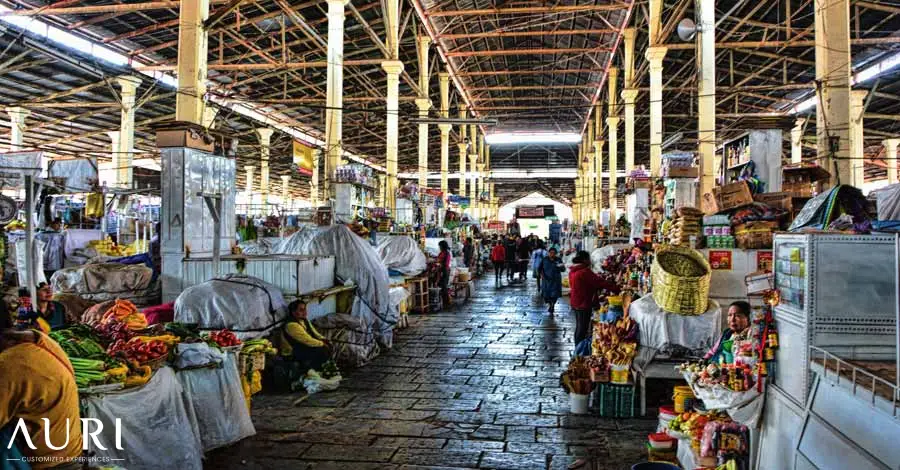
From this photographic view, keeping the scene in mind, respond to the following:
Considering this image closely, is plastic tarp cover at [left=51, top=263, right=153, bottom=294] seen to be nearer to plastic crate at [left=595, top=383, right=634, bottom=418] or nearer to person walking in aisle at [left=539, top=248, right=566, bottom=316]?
plastic crate at [left=595, top=383, right=634, bottom=418]

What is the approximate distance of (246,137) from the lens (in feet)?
101

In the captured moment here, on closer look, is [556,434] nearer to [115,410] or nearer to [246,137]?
[115,410]

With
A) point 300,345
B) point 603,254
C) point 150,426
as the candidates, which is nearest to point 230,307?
point 300,345

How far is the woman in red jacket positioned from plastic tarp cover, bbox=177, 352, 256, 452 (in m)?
4.34

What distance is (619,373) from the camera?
230 inches

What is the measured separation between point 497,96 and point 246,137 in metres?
13.3

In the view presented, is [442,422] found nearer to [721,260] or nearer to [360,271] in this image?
[721,260]

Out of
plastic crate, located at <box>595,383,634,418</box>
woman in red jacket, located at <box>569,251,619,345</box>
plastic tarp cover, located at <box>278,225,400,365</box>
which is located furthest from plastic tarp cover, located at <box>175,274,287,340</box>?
woman in red jacket, located at <box>569,251,619,345</box>

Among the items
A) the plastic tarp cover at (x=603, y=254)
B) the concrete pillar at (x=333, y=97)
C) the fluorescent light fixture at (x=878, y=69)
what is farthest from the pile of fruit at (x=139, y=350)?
the fluorescent light fixture at (x=878, y=69)

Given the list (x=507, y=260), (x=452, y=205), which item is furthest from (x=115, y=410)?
(x=452, y=205)

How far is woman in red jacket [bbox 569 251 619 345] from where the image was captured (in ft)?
25.2

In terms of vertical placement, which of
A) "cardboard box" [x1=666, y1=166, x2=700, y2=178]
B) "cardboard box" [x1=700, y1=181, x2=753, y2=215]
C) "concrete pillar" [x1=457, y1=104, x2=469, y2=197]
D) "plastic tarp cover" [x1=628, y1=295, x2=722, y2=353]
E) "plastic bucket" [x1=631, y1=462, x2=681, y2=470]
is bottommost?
"plastic bucket" [x1=631, y1=462, x2=681, y2=470]

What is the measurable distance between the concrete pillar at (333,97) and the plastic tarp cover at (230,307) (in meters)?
6.52

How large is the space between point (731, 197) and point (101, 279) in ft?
24.4
